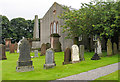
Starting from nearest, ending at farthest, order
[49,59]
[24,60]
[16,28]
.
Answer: [24,60]
[49,59]
[16,28]

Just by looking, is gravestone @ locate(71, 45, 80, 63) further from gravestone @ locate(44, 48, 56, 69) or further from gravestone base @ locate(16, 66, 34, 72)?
gravestone base @ locate(16, 66, 34, 72)

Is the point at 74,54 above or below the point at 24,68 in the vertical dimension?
above

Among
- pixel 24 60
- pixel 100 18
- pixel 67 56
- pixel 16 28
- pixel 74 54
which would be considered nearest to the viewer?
pixel 24 60

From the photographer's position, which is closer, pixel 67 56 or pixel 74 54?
pixel 67 56

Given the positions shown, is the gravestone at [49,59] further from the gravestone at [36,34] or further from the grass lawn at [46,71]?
the gravestone at [36,34]

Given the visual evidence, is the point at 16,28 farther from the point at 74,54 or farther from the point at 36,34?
the point at 74,54

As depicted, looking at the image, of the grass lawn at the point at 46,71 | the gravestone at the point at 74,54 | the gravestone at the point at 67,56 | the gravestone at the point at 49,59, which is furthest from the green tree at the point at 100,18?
the gravestone at the point at 49,59

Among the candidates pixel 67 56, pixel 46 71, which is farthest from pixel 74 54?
pixel 46 71

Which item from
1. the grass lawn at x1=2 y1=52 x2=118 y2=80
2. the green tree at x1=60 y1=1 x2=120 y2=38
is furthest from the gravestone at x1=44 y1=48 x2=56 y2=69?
the green tree at x1=60 y1=1 x2=120 y2=38

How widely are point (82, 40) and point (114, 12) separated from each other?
1312 centimetres

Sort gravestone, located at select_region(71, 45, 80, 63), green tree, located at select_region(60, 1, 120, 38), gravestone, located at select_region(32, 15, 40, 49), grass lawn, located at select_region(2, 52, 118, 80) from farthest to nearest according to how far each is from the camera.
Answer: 1. gravestone, located at select_region(32, 15, 40, 49)
2. green tree, located at select_region(60, 1, 120, 38)
3. gravestone, located at select_region(71, 45, 80, 63)
4. grass lawn, located at select_region(2, 52, 118, 80)

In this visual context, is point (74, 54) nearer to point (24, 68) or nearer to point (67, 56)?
point (67, 56)

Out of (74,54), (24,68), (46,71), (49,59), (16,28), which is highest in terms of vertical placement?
(16,28)

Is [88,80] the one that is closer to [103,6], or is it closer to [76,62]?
[76,62]
